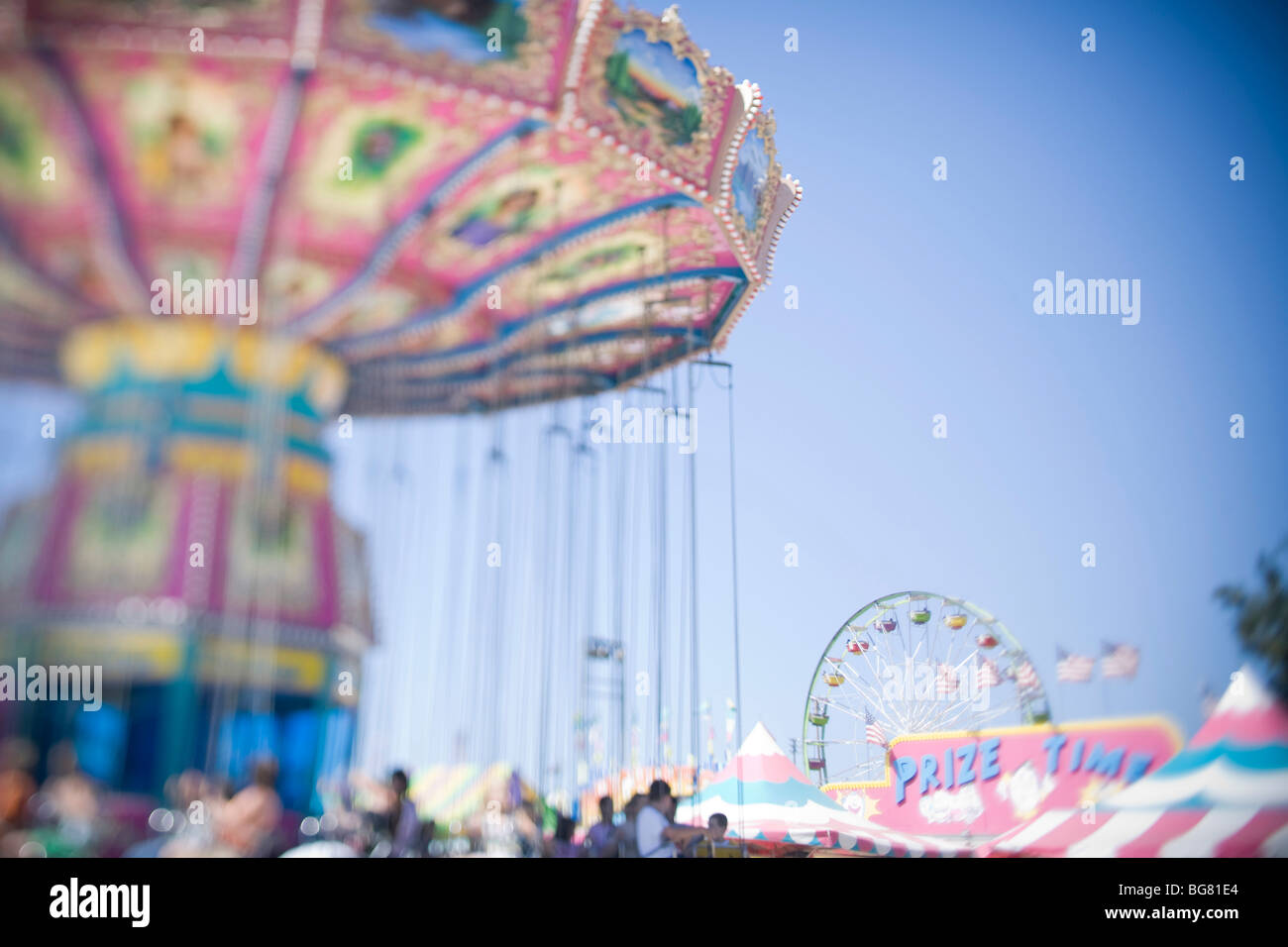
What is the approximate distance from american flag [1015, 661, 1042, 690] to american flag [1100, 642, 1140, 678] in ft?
4.88

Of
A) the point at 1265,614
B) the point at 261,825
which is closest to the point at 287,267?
the point at 261,825

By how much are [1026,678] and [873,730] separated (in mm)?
1786

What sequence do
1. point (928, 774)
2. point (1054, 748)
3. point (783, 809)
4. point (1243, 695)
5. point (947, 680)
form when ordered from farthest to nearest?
point (947, 680) → point (928, 774) → point (783, 809) → point (1054, 748) → point (1243, 695)

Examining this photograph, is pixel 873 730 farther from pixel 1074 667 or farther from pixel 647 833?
pixel 647 833

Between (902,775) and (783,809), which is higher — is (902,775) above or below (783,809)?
above

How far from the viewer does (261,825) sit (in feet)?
21.0

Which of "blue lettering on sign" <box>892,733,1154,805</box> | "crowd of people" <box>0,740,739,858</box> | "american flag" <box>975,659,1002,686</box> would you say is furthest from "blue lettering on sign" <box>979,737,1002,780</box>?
"crowd of people" <box>0,740,739,858</box>

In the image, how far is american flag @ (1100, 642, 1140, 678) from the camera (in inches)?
362

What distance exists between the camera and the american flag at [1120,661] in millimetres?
9203

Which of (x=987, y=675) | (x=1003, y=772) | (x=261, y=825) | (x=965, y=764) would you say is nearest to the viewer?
(x=261, y=825)

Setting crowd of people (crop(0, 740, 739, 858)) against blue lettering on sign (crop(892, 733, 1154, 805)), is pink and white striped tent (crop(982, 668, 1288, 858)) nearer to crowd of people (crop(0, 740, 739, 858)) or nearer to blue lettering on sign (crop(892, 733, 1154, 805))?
blue lettering on sign (crop(892, 733, 1154, 805))

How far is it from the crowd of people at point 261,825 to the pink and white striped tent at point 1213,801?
292 cm
